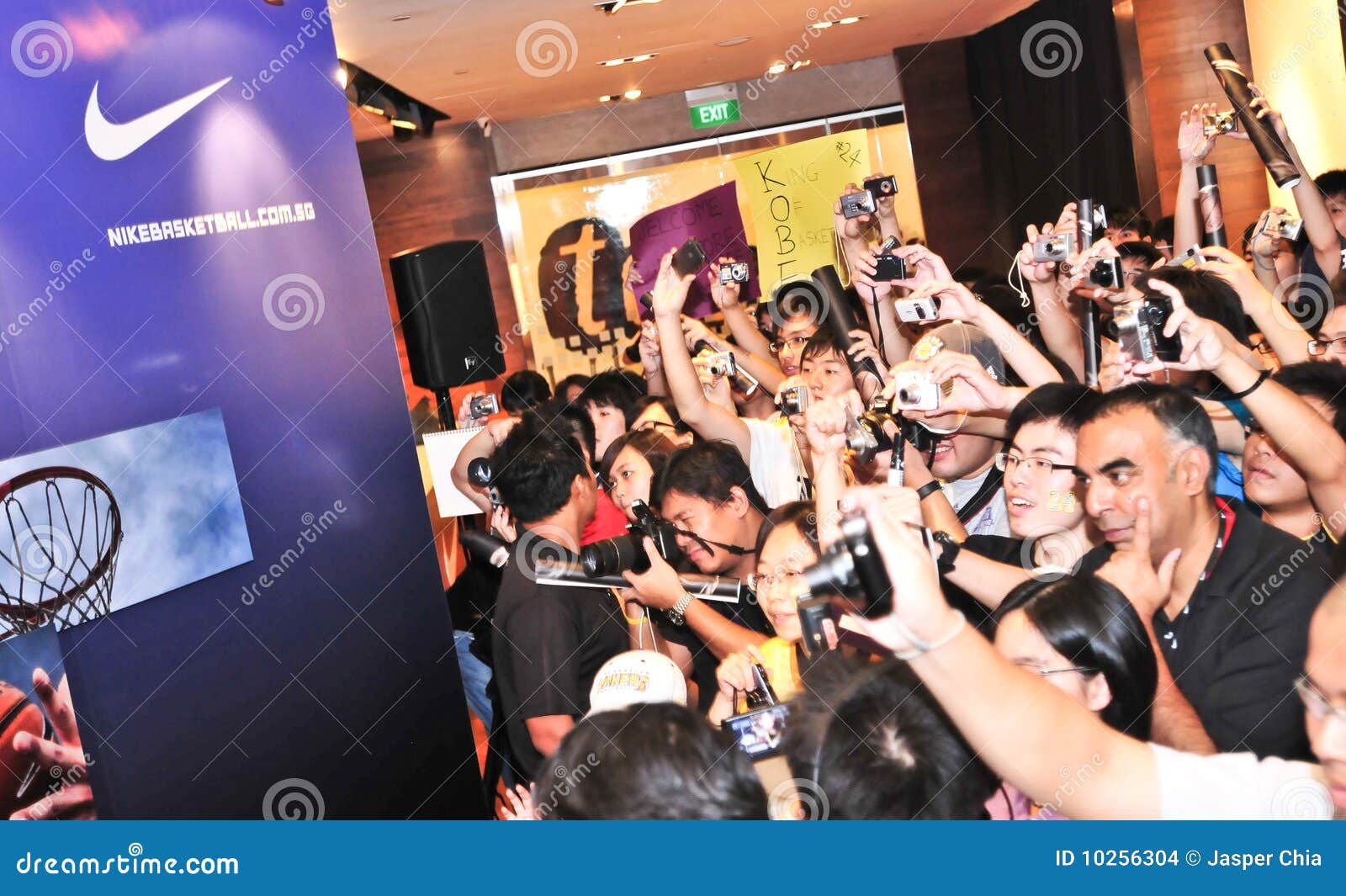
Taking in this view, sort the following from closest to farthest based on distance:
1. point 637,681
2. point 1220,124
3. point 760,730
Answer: point 760,730, point 637,681, point 1220,124

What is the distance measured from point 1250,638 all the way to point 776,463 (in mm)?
2033

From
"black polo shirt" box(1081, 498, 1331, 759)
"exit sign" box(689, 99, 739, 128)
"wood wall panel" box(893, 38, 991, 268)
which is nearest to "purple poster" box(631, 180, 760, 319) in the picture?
"exit sign" box(689, 99, 739, 128)

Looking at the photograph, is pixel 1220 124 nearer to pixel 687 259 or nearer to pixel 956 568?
pixel 687 259

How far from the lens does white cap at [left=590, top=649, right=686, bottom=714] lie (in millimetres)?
2086

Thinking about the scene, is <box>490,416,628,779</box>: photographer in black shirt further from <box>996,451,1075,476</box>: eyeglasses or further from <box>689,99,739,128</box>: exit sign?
<box>689,99,739,128</box>: exit sign

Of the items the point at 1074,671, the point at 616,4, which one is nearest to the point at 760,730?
the point at 1074,671

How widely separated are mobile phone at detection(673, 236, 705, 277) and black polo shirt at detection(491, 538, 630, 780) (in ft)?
4.46

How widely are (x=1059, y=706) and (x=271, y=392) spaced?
7.73 feet

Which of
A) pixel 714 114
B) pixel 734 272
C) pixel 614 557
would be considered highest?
pixel 714 114

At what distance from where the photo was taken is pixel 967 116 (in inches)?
384

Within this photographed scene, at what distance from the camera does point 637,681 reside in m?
2.10

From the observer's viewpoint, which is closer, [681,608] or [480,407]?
[681,608]

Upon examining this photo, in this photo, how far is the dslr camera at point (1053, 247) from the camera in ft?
12.4

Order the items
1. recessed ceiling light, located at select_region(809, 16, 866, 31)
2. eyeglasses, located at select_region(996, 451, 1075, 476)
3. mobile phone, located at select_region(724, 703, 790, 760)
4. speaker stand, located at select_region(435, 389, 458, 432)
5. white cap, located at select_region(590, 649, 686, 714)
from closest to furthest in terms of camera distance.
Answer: mobile phone, located at select_region(724, 703, 790, 760), white cap, located at select_region(590, 649, 686, 714), eyeglasses, located at select_region(996, 451, 1075, 476), speaker stand, located at select_region(435, 389, 458, 432), recessed ceiling light, located at select_region(809, 16, 866, 31)
